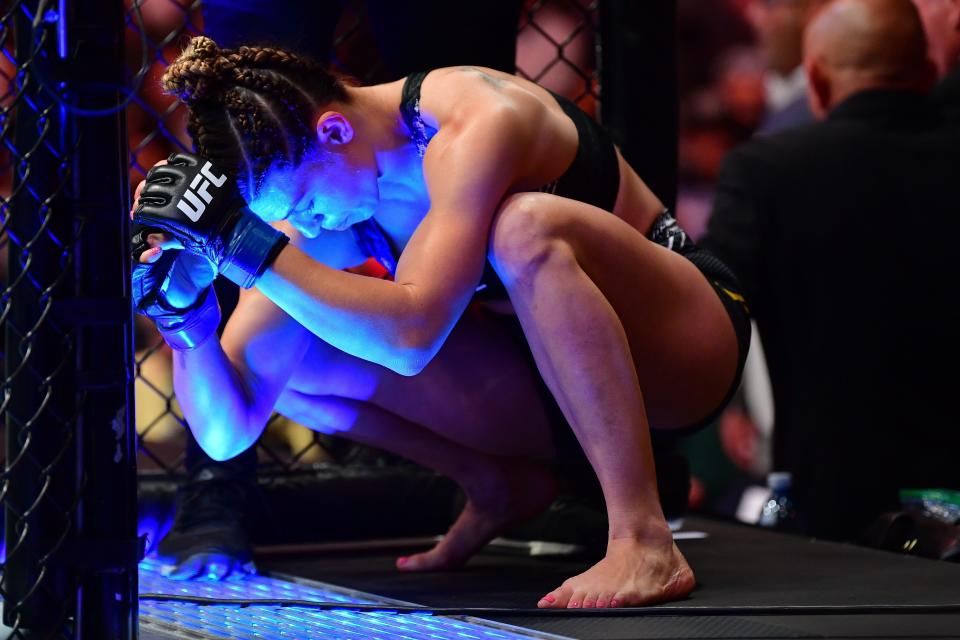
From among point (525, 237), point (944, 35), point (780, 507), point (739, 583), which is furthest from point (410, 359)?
point (944, 35)

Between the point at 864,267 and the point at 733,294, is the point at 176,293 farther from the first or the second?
the point at 864,267

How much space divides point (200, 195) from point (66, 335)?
18cm

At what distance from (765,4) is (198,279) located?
8.31 ft

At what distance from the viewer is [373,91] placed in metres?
1.40

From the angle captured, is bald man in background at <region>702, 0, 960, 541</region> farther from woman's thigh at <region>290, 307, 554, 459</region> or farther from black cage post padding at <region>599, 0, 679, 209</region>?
woman's thigh at <region>290, 307, 554, 459</region>

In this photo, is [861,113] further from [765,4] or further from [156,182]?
[156,182]

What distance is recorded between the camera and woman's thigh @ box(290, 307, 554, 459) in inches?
59.1

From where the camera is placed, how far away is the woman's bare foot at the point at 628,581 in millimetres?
1165

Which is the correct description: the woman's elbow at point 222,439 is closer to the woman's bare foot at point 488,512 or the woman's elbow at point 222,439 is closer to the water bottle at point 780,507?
the woman's bare foot at point 488,512

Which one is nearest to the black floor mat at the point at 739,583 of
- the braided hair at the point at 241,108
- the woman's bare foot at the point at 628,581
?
the woman's bare foot at the point at 628,581

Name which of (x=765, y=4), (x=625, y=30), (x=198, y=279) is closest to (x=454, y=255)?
(x=198, y=279)

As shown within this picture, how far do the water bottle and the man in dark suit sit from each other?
0.87 meters

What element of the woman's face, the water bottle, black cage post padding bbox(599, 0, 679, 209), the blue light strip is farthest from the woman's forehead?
the water bottle

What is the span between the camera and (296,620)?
1.23 metres
